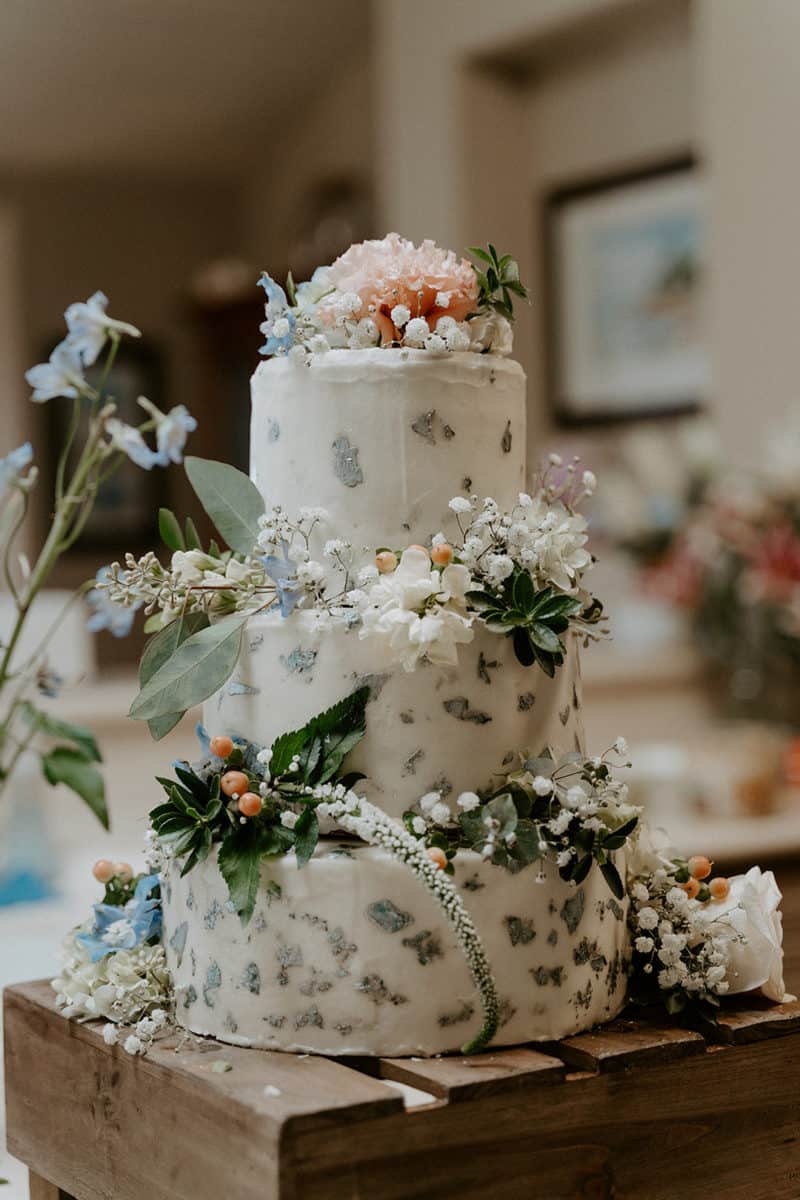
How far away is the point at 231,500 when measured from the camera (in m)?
1.17

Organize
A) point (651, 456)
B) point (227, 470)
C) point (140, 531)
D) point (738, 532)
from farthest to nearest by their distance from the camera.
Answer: point (140, 531)
point (651, 456)
point (738, 532)
point (227, 470)

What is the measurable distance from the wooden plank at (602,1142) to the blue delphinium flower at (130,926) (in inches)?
12.9

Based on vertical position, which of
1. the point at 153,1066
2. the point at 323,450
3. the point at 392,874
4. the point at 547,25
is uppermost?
the point at 547,25

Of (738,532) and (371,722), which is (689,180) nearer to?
(738,532)

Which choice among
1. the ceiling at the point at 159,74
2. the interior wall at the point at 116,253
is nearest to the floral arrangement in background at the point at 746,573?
the ceiling at the point at 159,74

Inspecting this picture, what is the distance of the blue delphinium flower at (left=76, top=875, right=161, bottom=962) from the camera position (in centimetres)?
122

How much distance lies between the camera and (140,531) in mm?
7094

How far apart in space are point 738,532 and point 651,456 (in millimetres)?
446

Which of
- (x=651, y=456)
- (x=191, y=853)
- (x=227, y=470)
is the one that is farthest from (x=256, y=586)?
(x=651, y=456)

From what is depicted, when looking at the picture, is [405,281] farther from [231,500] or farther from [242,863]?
[242,863]

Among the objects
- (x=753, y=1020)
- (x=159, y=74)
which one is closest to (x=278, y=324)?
(x=753, y=1020)

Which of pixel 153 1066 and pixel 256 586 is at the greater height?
pixel 256 586

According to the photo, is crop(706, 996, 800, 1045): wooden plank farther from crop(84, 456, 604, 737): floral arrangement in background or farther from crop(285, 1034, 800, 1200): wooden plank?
crop(84, 456, 604, 737): floral arrangement in background

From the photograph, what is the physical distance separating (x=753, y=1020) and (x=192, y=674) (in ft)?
1.61
